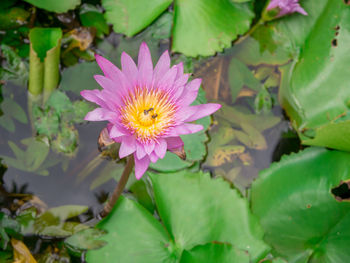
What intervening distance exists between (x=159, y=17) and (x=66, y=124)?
39.0 inches

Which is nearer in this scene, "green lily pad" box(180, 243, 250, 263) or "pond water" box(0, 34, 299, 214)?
"green lily pad" box(180, 243, 250, 263)

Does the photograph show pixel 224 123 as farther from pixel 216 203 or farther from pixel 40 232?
pixel 40 232

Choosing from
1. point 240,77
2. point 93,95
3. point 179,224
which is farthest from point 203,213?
point 240,77

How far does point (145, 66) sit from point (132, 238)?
2.94ft

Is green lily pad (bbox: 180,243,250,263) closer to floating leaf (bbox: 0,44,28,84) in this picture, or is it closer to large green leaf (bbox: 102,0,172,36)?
large green leaf (bbox: 102,0,172,36)

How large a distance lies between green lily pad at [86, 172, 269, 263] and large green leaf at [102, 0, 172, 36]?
3.20ft

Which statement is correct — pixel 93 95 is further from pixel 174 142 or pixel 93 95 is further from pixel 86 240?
pixel 86 240

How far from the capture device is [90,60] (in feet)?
7.73

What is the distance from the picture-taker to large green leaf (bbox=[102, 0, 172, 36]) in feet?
7.40

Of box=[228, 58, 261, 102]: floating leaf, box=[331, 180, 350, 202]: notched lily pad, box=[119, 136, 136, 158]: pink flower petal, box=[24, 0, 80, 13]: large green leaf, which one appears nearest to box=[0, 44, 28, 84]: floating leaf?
box=[24, 0, 80, 13]: large green leaf

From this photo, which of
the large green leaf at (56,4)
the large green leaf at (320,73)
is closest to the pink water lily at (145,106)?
the large green leaf at (320,73)

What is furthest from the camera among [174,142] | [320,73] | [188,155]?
[320,73]

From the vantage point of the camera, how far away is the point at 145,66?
1.49 m

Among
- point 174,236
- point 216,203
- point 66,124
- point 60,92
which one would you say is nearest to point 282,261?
point 216,203
